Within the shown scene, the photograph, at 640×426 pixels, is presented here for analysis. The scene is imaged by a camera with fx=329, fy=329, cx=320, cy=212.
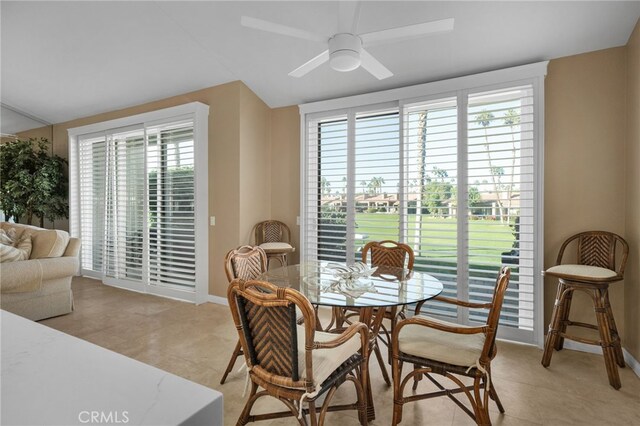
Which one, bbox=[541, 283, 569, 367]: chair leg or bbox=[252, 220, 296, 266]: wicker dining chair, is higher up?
bbox=[252, 220, 296, 266]: wicker dining chair

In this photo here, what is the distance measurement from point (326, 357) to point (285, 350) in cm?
27

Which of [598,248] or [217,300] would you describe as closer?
[598,248]

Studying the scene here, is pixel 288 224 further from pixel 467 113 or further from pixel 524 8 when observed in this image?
pixel 524 8

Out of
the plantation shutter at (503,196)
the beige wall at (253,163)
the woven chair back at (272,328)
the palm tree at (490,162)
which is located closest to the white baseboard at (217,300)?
the beige wall at (253,163)

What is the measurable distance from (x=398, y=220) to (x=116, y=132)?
15.1ft

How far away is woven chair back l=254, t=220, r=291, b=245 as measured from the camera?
4.45m

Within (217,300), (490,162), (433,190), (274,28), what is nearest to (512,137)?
(490,162)

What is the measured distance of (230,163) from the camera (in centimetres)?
420

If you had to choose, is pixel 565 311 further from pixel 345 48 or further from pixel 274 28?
pixel 274 28

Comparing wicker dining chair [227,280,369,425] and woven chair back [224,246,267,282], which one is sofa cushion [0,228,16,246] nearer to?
woven chair back [224,246,267,282]

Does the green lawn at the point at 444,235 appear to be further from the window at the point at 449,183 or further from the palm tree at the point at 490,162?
the palm tree at the point at 490,162

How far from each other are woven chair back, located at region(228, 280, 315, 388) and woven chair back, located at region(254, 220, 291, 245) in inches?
108

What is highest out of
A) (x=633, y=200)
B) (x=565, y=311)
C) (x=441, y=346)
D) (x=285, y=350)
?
(x=633, y=200)

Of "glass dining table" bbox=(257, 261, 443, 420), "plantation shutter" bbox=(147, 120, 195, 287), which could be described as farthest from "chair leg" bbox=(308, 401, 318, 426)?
"plantation shutter" bbox=(147, 120, 195, 287)
